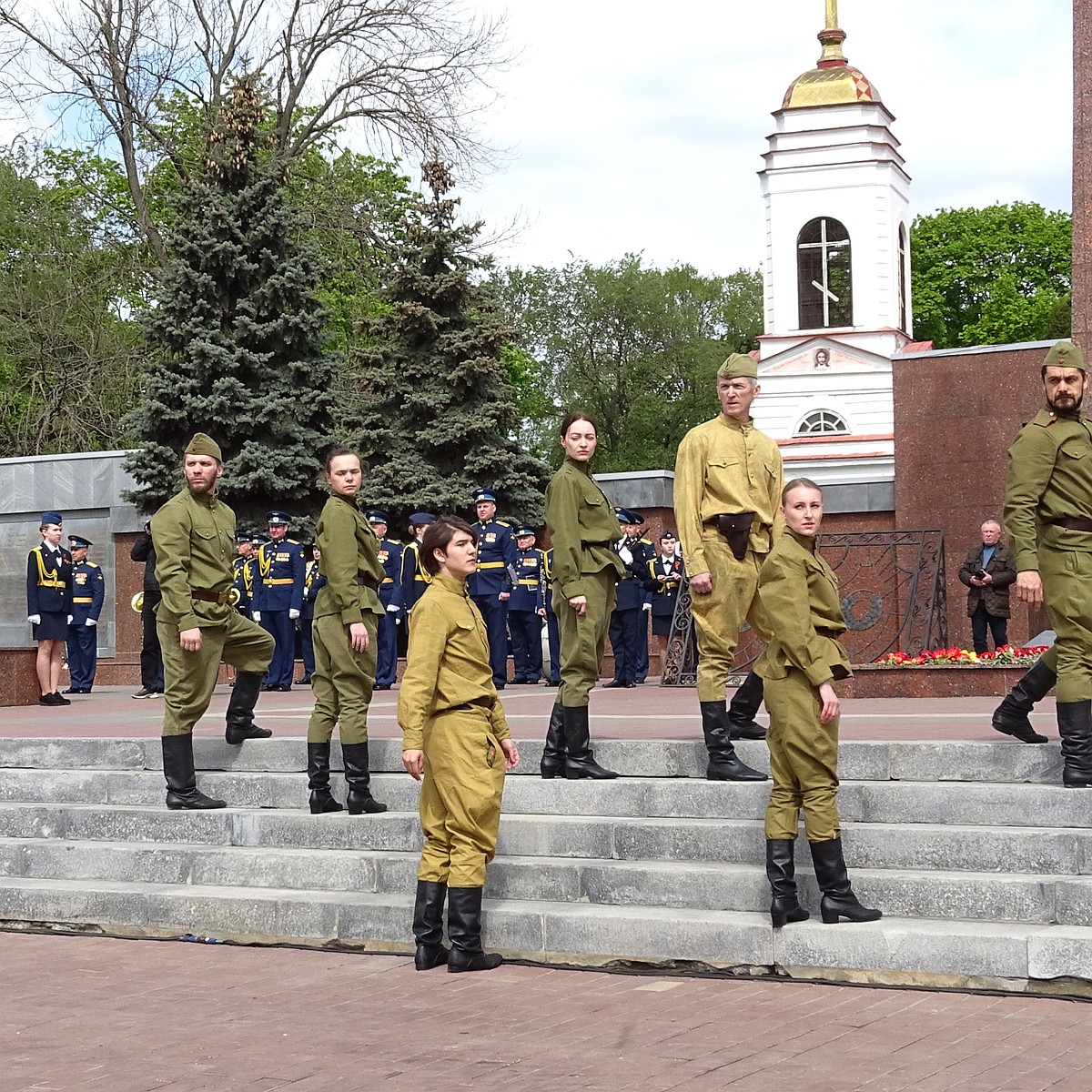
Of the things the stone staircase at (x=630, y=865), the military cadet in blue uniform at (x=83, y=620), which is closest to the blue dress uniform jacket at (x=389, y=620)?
the military cadet in blue uniform at (x=83, y=620)

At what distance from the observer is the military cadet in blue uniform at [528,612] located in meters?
→ 17.5

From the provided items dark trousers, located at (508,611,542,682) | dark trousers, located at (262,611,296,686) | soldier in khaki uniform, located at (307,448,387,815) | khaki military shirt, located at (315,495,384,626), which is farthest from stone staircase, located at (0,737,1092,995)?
dark trousers, located at (508,611,542,682)

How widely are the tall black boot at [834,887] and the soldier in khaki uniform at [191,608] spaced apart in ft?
12.4

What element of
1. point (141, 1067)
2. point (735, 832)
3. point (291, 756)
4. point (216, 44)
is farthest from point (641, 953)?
point (216, 44)

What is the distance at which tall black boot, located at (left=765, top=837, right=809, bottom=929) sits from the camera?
6812 millimetres

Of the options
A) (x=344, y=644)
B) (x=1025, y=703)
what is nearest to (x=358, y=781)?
(x=344, y=644)

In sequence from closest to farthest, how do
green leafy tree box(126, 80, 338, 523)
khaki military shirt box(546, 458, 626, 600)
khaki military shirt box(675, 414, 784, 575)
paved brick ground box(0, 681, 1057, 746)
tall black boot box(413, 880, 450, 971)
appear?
tall black boot box(413, 880, 450, 971), khaki military shirt box(675, 414, 784, 575), khaki military shirt box(546, 458, 626, 600), paved brick ground box(0, 681, 1057, 746), green leafy tree box(126, 80, 338, 523)

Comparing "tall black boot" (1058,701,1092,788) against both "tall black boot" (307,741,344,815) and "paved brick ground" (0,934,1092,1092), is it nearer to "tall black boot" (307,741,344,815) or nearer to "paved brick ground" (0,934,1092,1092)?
"paved brick ground" (0,934,1092,1092)

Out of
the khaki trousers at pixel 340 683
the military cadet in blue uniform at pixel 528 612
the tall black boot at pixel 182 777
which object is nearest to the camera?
the khaki trousers at pixel 340 683

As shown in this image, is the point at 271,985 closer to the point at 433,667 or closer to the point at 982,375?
the point at 433,667

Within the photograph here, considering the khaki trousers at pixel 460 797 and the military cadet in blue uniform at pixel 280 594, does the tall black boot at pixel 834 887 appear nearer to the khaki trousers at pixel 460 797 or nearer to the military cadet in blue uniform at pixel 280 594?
the khaki trousers at pixel 460 797

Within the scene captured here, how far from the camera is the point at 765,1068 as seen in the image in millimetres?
5375

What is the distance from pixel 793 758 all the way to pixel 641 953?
3.86ft

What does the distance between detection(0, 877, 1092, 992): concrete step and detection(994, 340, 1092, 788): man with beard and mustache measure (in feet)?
3.88
